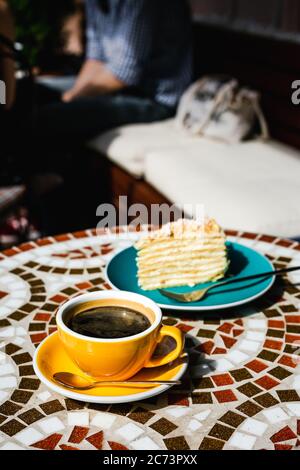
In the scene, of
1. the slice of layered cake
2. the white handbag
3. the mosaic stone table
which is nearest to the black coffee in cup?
the mosaic stone table

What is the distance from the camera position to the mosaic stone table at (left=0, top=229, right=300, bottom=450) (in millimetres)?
983

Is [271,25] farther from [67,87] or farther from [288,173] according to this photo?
[288,173]

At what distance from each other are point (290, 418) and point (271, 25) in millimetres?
4362

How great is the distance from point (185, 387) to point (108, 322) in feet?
0.59

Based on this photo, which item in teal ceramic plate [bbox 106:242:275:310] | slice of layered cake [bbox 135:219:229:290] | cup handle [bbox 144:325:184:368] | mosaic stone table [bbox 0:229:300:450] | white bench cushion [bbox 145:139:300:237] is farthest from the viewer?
white bench cushion [bbox 145:139:300:237]

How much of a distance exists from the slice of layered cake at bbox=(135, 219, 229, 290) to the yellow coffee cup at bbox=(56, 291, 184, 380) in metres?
0.32

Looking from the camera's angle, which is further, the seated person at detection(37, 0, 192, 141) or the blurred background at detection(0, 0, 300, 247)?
the seated person at detection(37, 0, 192, 141)

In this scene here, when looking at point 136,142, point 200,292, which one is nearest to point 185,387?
point 200,292

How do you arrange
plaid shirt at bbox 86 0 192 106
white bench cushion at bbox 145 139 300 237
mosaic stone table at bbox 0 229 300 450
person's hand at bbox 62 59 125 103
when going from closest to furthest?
1. mosaic stone table at bbox 0 229 300 450
2. white bench cushion at bbox 145 139 300 237
3. plaid shirt at bbox 86 0 192 106
4. person's hand at bbox 62 59 125 103

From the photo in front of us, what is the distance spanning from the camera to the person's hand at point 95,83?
4.44 metres

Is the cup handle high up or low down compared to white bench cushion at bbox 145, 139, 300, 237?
up

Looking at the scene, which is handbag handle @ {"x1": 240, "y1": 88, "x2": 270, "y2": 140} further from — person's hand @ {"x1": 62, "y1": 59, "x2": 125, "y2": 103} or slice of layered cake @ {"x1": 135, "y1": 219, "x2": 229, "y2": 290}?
slice of layered cake @ {"x1": 135, "y1": 219, "x2": 229, "y2": 290}

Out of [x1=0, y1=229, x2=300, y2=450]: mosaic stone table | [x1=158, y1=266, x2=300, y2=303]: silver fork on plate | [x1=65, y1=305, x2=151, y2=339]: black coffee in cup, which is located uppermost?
[x1=65, y1=305, x2=151, y2=339]: black coffee in cup

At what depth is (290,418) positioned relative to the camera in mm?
1035
